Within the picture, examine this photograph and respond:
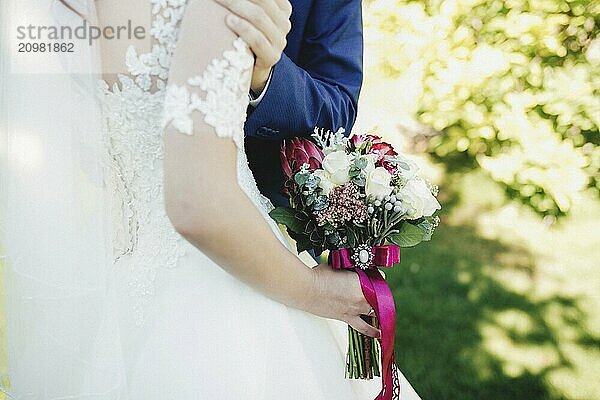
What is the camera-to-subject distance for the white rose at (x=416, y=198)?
5.41 ft

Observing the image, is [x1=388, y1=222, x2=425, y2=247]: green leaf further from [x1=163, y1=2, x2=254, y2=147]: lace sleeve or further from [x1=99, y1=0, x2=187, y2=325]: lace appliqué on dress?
[x1=163, y1=2, x2=254, y2=147]: lace sleeve

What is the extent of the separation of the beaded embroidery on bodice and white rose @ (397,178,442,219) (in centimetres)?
34

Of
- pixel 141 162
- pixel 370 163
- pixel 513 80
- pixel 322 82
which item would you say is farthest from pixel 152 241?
pixel 513 80

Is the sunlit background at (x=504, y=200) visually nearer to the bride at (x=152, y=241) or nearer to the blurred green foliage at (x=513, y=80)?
the blurred green foliage at (x=513, y=80)

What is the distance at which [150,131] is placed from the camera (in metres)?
1.44

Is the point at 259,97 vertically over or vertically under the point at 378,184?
over

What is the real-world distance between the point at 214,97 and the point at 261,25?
0.17m

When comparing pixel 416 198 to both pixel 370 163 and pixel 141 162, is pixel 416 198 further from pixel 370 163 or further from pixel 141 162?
pixel 141 162

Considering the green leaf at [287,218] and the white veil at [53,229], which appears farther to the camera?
the green leaf at [287,218]

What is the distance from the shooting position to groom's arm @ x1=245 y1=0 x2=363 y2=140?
1.67 metres

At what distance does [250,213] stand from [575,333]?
2971mm

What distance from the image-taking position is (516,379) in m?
3.48

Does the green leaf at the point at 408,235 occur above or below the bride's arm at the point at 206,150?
below

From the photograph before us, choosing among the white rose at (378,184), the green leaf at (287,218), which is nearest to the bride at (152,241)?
the green leaf at (287,218)
